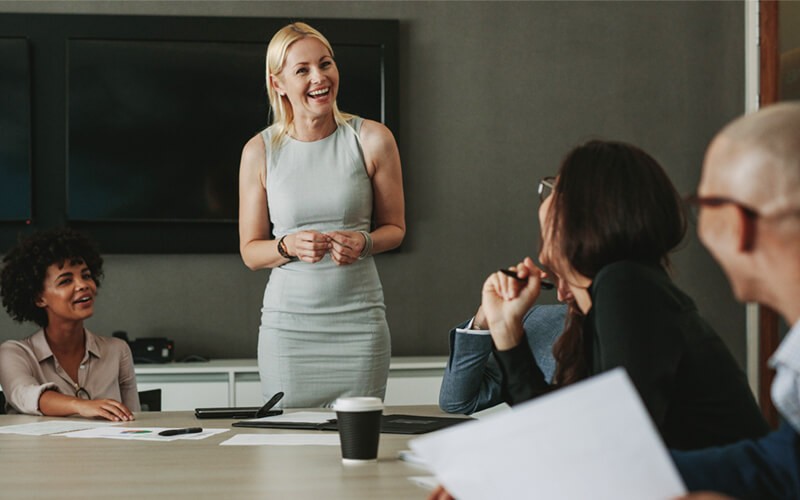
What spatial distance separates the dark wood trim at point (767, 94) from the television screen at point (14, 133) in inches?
131

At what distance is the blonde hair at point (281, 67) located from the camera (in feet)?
8.55

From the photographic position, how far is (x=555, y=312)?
89.6 inches

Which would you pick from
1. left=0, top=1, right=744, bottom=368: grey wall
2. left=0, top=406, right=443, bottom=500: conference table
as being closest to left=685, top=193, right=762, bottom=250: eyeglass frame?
left=0, top=406, right=443, bottom=500: conference table

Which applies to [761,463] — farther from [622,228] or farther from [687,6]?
[687,6]

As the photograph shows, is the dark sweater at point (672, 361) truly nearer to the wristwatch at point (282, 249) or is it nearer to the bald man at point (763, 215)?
the bald man at point (763, 215)

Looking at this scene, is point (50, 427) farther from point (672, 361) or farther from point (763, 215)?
point (763, 215)

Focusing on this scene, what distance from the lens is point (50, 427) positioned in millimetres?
1977

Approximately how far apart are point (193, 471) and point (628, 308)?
0.66 meters

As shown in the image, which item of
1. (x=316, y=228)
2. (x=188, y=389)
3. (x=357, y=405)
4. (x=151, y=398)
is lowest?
(x=188, y=389)

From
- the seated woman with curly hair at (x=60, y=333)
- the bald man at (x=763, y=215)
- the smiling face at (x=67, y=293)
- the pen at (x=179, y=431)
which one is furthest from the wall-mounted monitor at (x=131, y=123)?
the bald man at (x=763, y=215)

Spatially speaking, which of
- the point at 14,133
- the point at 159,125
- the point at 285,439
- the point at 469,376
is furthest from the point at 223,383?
the point at 285,439

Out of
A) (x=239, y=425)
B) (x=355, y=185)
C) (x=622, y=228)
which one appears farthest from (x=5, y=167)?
(x=622, y=228)

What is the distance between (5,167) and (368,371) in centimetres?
257

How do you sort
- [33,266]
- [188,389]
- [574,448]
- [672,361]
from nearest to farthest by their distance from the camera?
[574,448]
[672,361]
[33,266]
[188,389]
